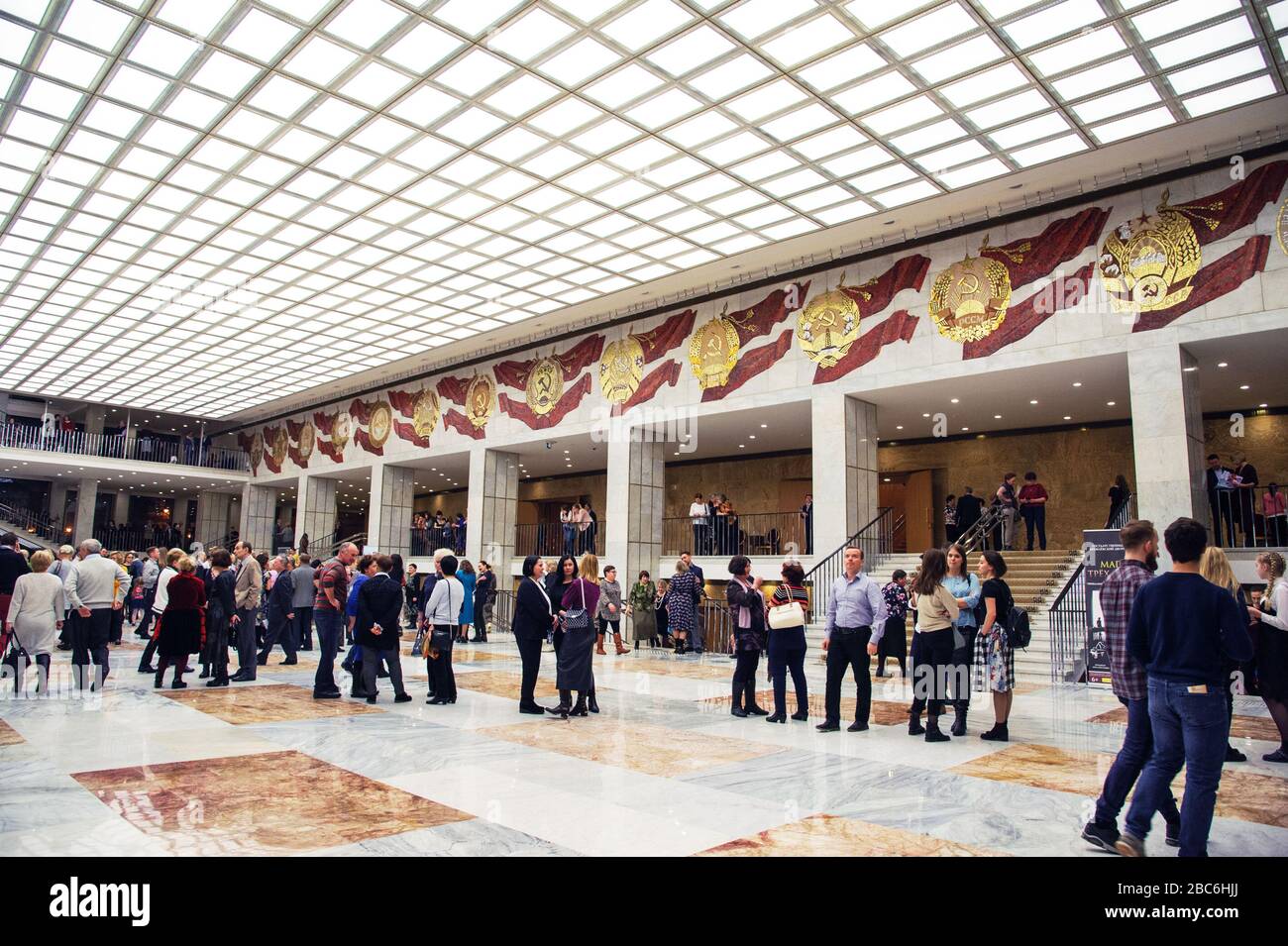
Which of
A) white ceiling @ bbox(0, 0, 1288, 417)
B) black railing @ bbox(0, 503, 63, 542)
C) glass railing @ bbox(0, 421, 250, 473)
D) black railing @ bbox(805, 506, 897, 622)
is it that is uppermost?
white ceiling @ bbox(0, 0, 1288, 417)

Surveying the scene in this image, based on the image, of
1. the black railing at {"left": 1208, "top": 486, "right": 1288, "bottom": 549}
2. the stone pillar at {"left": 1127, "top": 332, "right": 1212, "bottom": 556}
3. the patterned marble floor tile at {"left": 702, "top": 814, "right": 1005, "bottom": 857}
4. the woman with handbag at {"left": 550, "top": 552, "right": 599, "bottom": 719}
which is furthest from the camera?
the black railing at {"left": 1208, "top": 486, "right": 1288, "bottom": 549}

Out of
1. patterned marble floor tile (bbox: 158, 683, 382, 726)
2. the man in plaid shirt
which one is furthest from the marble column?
the man in plaid shirt

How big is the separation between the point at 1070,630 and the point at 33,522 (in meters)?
39.4

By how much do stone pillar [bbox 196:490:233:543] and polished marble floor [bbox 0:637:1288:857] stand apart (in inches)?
1305

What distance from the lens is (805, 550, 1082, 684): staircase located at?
11.6 m

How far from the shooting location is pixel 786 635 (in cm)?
751

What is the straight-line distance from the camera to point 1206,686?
341 centimetres

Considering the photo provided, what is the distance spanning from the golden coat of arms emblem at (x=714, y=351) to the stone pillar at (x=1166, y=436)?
787 centimetres

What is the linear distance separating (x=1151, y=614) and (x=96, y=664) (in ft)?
36.8

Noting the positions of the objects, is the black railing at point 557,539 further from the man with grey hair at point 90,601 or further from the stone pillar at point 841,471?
the man with grey hair at point 90,601

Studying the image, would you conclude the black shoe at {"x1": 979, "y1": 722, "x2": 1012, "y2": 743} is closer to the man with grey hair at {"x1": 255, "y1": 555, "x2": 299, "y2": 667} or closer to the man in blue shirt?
the man in blue shirt

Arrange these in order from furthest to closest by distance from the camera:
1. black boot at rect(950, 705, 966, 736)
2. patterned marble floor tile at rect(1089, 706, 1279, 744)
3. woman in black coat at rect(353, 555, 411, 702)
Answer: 1. woman in black coat at rect(353, 555, 411, 702)
2. patterned marble floor tile at rect(1089, 706, 1279, 744)
3. black boot at rect(950, 705, 966, 736)

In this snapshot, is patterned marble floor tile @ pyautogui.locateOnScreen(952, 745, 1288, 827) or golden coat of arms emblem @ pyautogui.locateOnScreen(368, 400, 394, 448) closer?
patterned marble floor tile @ pyautogui.locateOnScreen(952, 745, 1288, 827)
